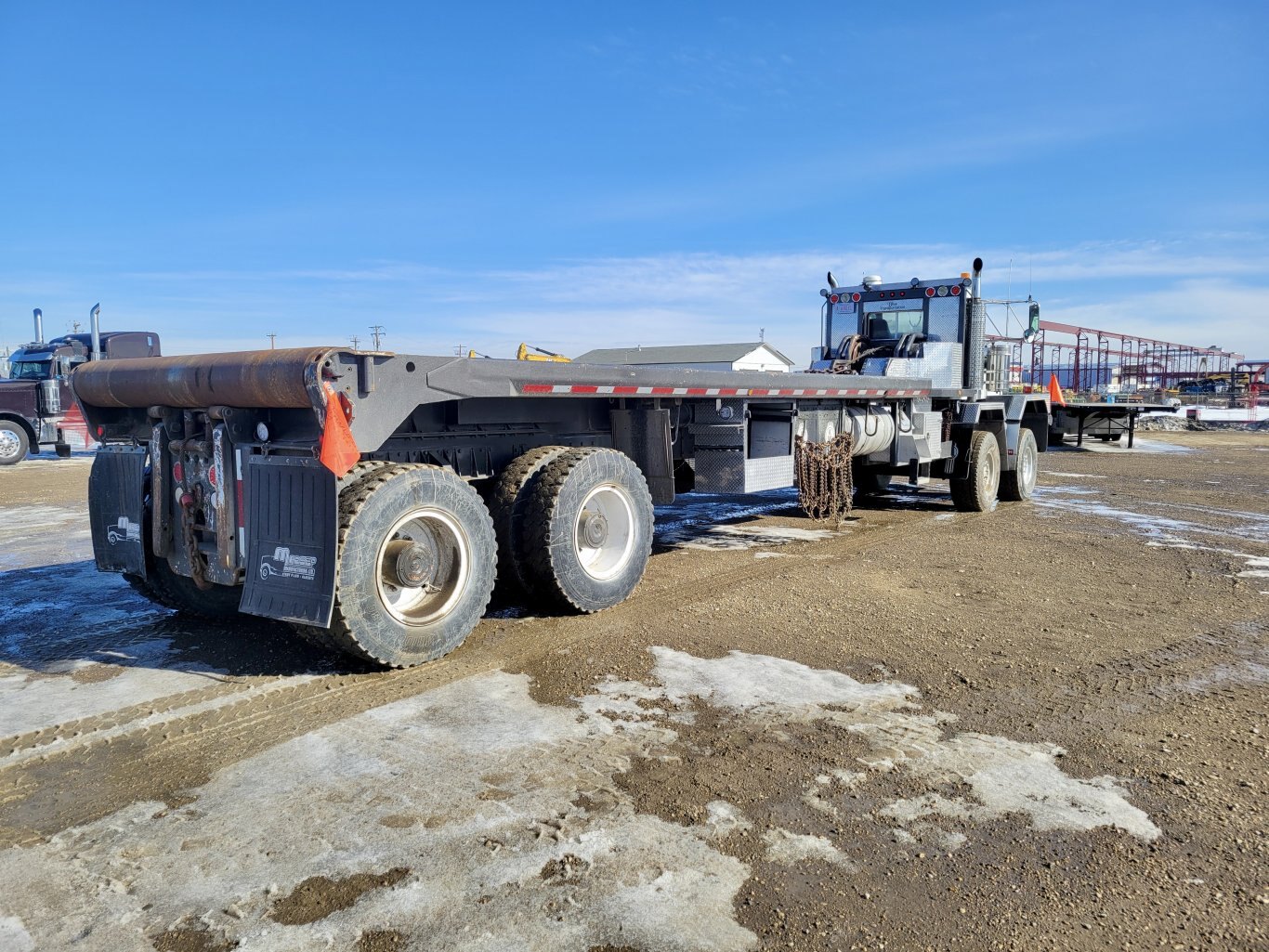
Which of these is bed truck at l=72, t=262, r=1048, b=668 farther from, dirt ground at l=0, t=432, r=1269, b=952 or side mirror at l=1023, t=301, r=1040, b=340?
side mirror at l=1023, t=301, r=1040, b=340

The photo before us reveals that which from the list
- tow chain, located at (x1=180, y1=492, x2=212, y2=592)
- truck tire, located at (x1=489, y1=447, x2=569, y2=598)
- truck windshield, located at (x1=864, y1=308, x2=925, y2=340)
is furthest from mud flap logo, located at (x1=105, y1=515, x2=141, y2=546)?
truck windshield, located at (x1=864, y1=308, x2=925, y2=340)

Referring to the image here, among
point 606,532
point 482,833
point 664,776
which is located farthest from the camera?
point 606,532

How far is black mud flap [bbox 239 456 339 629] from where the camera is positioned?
4508 millimetres

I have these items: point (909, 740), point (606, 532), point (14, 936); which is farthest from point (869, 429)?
point (14, 936)

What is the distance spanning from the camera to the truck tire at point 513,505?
5855 millimetres

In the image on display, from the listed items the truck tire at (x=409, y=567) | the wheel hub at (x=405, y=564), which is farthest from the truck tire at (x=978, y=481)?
the wheel hub at (x=405, y=564)

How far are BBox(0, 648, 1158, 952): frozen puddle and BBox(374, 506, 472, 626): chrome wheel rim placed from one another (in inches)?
30.6

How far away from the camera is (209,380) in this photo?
4.81 meters

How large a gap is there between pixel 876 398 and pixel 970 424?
2.26 meters

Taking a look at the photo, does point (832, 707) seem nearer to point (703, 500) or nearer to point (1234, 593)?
point (1234, 593)

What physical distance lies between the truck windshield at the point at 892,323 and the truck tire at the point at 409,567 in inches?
328

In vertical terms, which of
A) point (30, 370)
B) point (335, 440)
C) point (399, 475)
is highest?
point (30, 370)

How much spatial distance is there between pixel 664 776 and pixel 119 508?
4066 mm

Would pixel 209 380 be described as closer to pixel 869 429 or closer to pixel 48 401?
pixel 869 429
